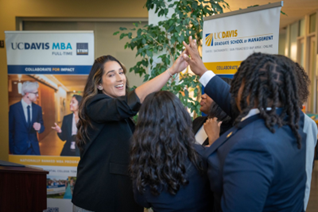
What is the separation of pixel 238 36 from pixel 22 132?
2593mm

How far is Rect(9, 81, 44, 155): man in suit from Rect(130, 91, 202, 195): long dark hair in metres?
2.38

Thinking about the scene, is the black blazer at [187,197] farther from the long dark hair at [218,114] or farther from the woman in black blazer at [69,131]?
the woman in black blazer at [69,131]

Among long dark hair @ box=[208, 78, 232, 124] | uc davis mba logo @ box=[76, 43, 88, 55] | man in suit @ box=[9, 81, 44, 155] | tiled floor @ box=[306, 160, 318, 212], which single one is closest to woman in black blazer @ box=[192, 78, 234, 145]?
long dark hair @ box=[208, 78, 232, 124]

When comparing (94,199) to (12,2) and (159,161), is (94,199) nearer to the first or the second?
(159,161)

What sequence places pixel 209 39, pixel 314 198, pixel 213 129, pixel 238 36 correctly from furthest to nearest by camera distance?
1. pixel 314 198
2. pixel 209 39
3. pixel 238 36
4. pixel 213 129

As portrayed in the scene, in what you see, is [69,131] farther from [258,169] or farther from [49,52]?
[258,169]

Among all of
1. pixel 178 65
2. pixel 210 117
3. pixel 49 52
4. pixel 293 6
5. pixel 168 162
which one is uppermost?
pixel 293 6

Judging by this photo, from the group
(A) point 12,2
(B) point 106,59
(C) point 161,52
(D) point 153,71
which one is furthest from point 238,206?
(A) point 12,2

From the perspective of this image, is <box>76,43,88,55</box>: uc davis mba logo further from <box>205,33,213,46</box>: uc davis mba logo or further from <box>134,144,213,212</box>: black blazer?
<box>134,144,213,212</box>: black blazer

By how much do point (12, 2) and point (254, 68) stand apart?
4498 mm

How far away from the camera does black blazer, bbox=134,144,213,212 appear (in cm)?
123

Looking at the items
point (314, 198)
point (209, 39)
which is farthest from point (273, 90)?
point (314, 198)

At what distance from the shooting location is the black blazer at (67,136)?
3.27m

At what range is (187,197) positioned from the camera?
48.7 inches
